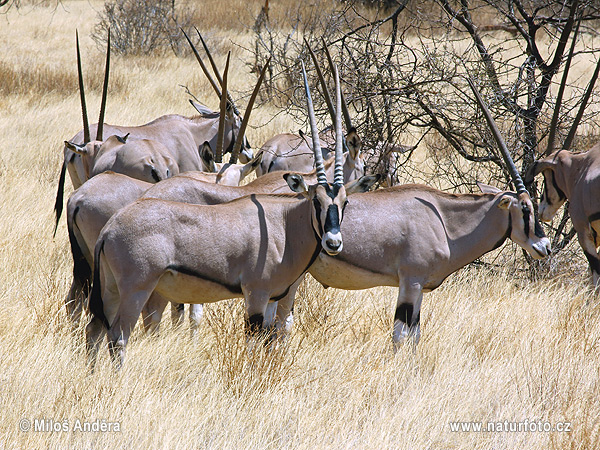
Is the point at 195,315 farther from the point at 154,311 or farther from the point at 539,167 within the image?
the point at 539,167

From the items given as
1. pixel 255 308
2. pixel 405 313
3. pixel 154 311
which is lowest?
pixel 154 311

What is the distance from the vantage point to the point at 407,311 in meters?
4.76

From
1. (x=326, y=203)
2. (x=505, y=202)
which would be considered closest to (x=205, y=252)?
(x=326, y=203)

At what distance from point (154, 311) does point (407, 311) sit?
1.72 metres

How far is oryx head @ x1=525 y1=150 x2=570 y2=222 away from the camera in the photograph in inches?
259

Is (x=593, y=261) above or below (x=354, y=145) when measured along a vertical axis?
below

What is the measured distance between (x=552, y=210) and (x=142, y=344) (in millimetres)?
3992

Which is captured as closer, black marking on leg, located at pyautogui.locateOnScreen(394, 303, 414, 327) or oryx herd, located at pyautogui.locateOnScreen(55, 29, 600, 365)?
oryx herd, located at pyautogui.locateOnScreen(55, 29, 600, 365)

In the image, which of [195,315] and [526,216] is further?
[195,315]

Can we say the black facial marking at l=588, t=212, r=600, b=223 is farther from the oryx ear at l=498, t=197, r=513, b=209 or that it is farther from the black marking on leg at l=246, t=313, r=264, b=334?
the black marking on leg at l=246, t=313, r=264, b=334

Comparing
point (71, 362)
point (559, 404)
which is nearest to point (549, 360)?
point (559, 404)

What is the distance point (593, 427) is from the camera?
382 centimetres

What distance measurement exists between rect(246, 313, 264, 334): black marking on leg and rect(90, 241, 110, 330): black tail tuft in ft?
2.70

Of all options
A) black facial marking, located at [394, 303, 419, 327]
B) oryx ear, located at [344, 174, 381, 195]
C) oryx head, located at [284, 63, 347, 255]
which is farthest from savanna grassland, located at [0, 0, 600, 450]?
oryx ear, located at [344, 174, 381, 195]
